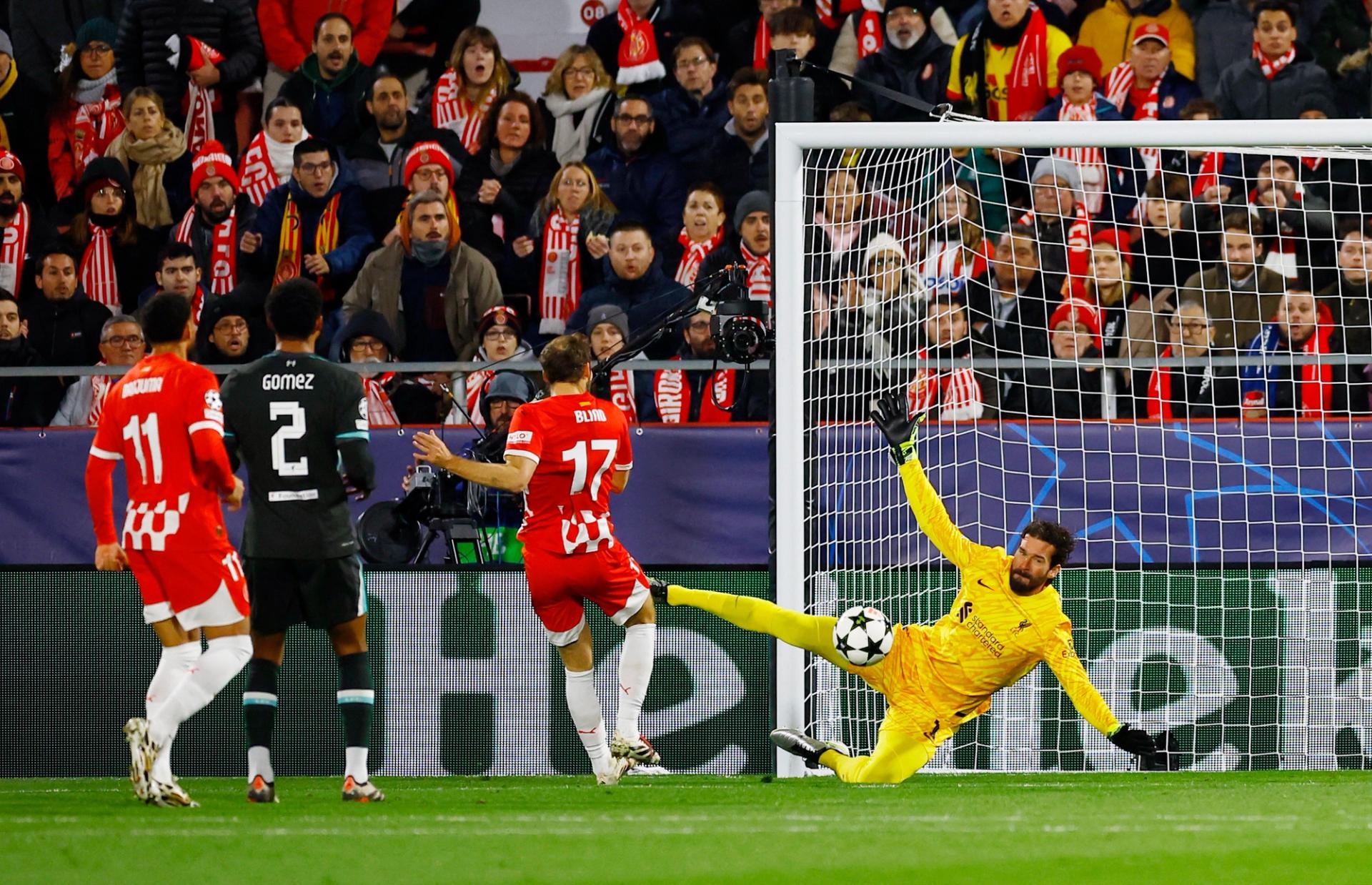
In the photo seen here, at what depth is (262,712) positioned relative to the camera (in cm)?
571

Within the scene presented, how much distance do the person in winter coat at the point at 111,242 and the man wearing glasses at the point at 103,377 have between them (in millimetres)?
557

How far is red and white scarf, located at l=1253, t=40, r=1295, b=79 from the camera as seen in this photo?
32.8ft

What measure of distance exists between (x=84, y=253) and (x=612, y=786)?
5.76m

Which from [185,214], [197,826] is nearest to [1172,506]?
[197,826]

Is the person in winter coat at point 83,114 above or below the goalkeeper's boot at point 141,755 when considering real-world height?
above

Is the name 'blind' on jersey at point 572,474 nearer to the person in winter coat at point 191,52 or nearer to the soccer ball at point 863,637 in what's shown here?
the soccer ball at point 863,637

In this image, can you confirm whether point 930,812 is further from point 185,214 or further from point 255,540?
point 185,214

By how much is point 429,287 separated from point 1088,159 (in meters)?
3.90

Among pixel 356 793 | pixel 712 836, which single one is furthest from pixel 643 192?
pixel 712 836

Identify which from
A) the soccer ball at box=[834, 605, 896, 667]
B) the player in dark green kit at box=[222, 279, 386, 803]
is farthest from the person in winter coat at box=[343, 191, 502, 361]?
the player in dark green kit at box=[222, 279, 386, 803]

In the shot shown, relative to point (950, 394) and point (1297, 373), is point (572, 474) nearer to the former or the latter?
point (950, 394)

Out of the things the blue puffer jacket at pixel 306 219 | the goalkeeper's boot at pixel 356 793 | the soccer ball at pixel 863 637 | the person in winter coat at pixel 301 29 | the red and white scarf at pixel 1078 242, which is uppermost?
the person in winter coat at pixel 301 29

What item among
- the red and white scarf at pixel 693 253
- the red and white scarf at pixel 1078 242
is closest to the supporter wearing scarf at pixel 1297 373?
the red and white scarf at pixel 1078 242

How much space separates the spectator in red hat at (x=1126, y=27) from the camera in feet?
34.0
